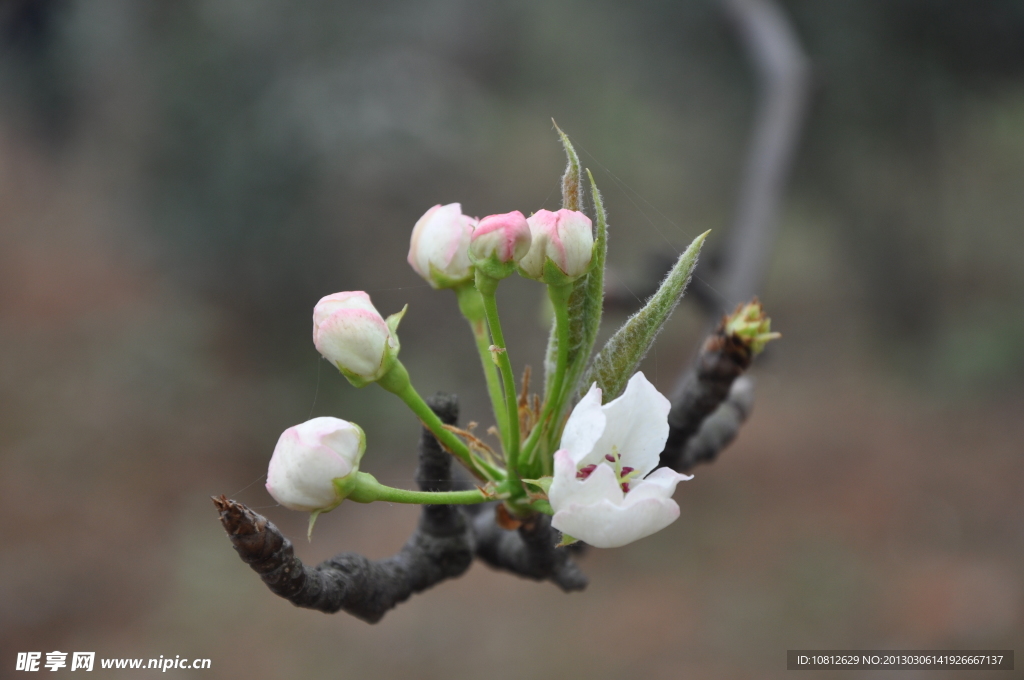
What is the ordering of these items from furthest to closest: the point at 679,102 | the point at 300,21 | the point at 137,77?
the point at 137,77 < the point at 300,21 < the point at 679,102

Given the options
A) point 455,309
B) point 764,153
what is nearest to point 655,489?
point 764,153

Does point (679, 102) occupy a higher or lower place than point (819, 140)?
higher

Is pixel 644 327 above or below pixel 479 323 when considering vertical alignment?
below

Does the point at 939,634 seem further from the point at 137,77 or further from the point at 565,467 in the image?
the point at 137,77

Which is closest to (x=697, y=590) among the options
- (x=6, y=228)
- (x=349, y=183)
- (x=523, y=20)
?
(x=349, y=183)

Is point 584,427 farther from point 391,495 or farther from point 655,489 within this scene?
point 391,495

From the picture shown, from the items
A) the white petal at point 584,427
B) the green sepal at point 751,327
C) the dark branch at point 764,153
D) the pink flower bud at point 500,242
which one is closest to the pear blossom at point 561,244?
the pink flower bud at point 500,242
